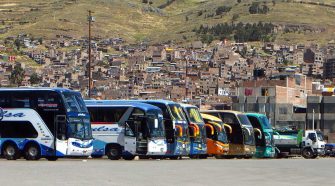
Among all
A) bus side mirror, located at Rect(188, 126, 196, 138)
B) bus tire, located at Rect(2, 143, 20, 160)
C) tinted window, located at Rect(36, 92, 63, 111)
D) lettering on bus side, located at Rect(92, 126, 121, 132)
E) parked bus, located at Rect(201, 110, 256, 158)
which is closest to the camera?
tinted window, located at Rect(36, 92, 63, 111)

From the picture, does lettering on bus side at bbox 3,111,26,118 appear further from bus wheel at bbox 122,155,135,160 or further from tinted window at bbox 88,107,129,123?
bus wheel at bbox 122,155,135,160

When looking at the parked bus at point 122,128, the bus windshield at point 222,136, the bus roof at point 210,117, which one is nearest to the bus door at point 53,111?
the parked bus at point 122,128

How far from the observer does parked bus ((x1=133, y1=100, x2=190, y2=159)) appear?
48.4m

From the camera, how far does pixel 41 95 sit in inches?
1630

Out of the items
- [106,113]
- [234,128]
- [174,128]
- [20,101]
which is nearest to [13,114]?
[20,101]

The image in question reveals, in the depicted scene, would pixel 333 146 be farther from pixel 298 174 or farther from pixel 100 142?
pixel 298 174

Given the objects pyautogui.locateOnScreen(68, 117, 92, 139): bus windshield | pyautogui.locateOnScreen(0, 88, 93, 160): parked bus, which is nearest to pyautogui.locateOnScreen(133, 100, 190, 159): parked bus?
pyautogui.locateOnScreen(68, 117, 92, 139): bus windshield

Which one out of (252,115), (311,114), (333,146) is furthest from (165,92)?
(252,115)

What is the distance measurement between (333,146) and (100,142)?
31103mm

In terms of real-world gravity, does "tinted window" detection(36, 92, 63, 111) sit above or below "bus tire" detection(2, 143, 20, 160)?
above

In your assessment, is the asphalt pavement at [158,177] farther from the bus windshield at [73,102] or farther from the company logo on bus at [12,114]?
the company logo on bus at [12,114]

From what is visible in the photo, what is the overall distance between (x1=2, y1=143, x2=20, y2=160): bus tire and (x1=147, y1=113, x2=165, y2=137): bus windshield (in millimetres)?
7113

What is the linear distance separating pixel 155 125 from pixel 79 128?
5.33 m

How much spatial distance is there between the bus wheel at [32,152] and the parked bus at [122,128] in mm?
4865
